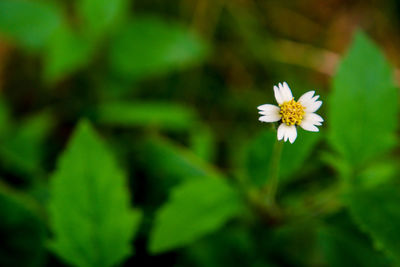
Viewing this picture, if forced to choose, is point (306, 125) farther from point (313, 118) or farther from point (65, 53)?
point (65, 53)

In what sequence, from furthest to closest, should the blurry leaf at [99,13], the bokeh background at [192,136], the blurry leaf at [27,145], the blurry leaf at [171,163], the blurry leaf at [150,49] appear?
the blurry leaf at [150,49] → the blurry leaf at [99,13] → the blurry leaf at [27,145] → the blurry leaf at [171,163] → the bokeh background at [192,136]

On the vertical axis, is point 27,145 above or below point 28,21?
below

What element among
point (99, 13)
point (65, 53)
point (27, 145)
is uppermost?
point (99, 13)

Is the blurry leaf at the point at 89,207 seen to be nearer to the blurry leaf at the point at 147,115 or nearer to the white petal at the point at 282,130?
the white petal at the point at 282,130

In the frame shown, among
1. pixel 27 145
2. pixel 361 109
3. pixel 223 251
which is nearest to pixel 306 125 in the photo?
pixel 361 109

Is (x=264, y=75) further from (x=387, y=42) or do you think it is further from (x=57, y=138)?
(x=57, y=138)

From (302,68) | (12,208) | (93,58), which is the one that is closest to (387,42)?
(302,68)

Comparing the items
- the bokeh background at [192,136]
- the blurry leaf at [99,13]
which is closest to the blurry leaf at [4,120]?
the bokeh background at [192,136]
